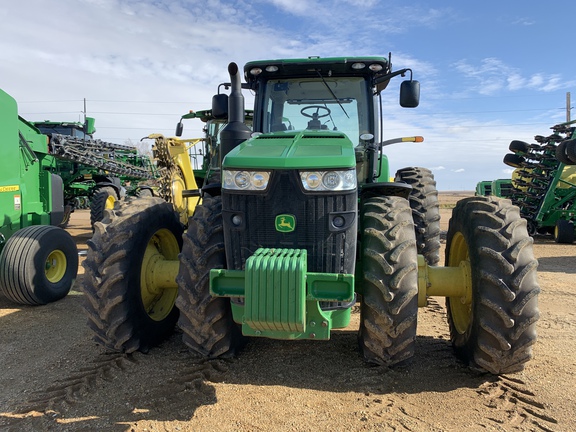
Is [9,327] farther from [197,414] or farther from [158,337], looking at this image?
[197,414]

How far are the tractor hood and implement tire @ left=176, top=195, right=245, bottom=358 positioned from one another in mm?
552

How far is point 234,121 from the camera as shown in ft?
13.9

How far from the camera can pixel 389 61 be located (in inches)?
171

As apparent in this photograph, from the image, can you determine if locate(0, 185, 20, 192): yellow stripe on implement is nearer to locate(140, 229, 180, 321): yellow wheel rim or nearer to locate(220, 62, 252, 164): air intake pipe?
locate(140, 229, 180, 321): yellow wheel rim

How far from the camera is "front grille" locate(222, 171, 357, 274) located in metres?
3.10

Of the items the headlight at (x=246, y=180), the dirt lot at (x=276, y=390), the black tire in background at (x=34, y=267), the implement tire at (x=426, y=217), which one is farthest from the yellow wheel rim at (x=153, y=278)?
the implement tire at (x=426, y=217)

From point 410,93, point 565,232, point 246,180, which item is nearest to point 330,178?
point 246,180

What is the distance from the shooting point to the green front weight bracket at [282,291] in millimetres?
2762

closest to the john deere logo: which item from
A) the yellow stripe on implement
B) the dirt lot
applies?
the dirt lot

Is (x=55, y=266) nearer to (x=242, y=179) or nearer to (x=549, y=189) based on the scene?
(x=242, y=179)

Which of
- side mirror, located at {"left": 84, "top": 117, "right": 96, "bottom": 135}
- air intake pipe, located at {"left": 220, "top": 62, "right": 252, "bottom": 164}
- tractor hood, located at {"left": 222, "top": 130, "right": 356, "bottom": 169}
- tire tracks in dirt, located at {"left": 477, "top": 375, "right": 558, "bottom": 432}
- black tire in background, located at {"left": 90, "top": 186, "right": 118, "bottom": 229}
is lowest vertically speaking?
tire tracks in dirt, located at {"left": 477, "top": 375, "right": 558, "bottom": 432}

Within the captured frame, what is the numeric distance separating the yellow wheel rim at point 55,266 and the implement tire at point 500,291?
5.16m

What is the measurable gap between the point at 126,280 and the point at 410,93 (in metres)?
3.07

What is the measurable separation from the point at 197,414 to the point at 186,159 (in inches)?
279
